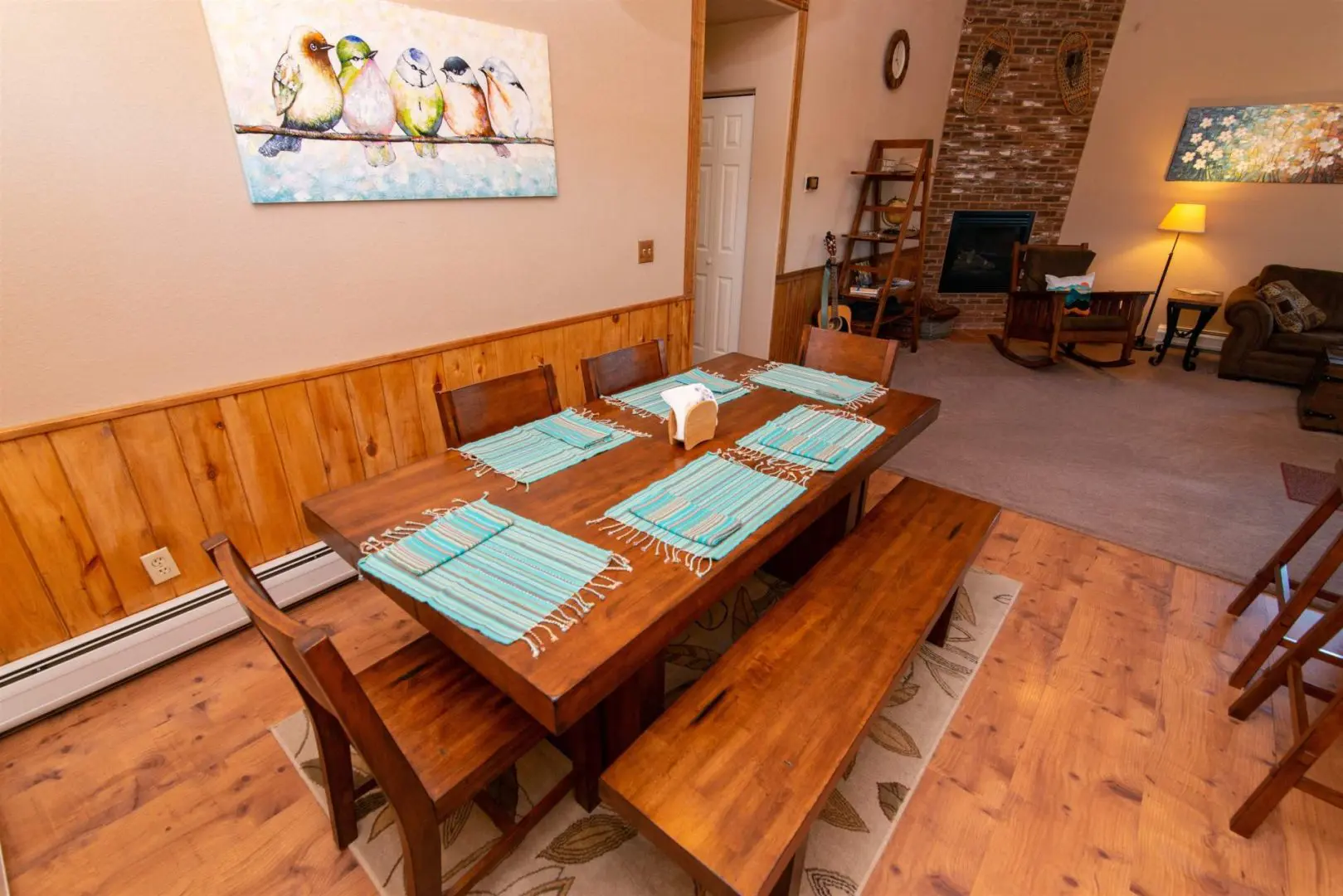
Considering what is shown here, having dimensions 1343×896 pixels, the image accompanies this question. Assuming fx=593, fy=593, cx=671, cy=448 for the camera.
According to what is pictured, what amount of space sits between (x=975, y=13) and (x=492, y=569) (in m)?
6.36

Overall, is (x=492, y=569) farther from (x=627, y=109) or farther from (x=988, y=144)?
(x=988, y=144)

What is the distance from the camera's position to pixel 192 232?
1671mm

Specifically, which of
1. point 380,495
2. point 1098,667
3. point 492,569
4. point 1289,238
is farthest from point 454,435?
point 1289,238

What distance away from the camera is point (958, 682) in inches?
72.9

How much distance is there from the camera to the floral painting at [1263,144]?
442 centimetres

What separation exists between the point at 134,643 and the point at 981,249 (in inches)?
264

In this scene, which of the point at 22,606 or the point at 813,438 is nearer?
the point at 22,606

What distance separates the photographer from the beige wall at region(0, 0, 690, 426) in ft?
4.69

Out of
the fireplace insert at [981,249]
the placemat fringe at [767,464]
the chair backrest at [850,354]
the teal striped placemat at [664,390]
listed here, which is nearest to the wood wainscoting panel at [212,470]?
the teal striped placemat at [664,390]

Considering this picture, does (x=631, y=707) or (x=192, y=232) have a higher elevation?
(x=192, y=232)

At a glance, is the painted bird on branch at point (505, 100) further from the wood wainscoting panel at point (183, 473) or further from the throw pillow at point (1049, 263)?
the throw pillow at point (1049, 263)

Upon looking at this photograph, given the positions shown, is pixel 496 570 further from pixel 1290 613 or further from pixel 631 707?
pixel 1290 613

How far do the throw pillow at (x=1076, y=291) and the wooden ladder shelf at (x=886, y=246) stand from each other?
3.35 ft

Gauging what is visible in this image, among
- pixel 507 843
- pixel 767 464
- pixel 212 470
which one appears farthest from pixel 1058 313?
pixel 212 470
